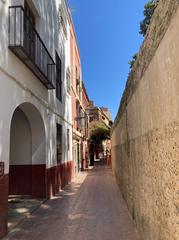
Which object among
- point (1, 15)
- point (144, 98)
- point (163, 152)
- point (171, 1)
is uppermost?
point (1, 15)

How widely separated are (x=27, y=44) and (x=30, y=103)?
1.60 meters

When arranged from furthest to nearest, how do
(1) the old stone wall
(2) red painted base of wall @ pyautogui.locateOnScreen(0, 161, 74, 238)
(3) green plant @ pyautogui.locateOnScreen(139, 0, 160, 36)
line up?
(3) green plant @ pyautogui.locateOnScreen(139, 0, 160, 36) → (2) red painted base of wall @ pyautogui.locateOnScreen(0, 161, 74, 238) → (1) the old stone wall

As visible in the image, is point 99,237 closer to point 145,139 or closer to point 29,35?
point 145,139

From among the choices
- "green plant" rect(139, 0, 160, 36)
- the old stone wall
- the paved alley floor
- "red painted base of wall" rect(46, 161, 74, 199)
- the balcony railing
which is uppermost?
"green plant" rect(139, 0, 160, 36)

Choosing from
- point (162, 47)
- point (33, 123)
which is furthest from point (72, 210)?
point (162, 47)

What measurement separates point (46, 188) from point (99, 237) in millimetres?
4497

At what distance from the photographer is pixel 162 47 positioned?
2.96 metres

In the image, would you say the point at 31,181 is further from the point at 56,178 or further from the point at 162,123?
the point at 162,123

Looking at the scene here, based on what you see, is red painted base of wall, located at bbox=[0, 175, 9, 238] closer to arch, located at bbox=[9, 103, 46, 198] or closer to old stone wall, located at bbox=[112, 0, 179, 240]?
old stone wall, located at bbox=[112, 0, 179, 240]

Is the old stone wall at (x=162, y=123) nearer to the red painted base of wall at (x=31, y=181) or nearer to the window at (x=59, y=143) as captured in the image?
the red painted base of wall at (x=31, y=181)

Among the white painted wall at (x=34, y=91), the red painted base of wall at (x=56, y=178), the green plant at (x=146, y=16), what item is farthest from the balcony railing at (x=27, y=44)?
the green plant at (x=146, y=16)

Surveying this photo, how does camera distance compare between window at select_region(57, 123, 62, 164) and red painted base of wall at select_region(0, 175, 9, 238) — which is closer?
red painted base of wall at select_region(0, 175, 9, 238)

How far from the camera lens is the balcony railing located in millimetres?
6094

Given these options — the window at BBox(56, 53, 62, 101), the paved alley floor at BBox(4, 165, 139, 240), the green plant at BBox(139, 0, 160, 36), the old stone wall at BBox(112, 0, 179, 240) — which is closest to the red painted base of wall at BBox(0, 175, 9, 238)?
the paved alley floor at BBox(4, 165, 139, 240)
